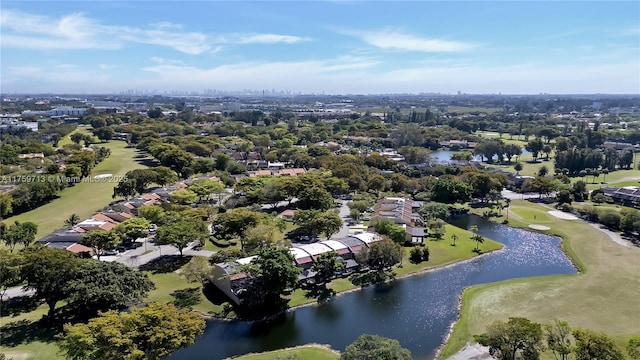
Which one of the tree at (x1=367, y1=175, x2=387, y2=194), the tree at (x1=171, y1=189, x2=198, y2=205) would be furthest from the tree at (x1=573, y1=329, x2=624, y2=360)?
the tree at (x1=171, y1=189, x2=198, y2=205)

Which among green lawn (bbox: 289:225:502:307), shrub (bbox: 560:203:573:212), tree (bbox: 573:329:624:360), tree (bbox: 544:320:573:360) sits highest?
tree (bbox: 573:329:624:360)

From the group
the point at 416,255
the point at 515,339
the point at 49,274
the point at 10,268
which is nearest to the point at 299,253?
the point at 416,255

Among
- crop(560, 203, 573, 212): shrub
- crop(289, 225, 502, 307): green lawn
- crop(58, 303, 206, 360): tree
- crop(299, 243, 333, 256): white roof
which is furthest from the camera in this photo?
crop(560, 203, 573, 212): shrub

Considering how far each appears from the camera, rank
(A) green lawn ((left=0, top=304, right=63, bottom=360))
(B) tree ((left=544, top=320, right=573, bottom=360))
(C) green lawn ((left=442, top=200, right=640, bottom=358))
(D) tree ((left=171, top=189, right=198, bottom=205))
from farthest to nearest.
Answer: (D) tree ((left=171, top=189, right=198, bottom=205))
(C) green lawn ((left=442, top=200, right=640, bottom=358))
(A) green lawn ((left=0, top=304, right=63, bottom=360))
(B) tree ((left=544, top=320, right=573, bottom=360))

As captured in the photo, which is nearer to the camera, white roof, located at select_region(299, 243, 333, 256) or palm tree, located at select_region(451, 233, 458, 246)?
white roof, located at select_region(299, 243, 333, 256)

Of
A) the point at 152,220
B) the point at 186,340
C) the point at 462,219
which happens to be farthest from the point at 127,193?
the point at 462,219

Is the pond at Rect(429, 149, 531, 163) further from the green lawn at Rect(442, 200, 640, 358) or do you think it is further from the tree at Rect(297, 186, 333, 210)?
the green lawn at Rect(442, 200, 640, 358)

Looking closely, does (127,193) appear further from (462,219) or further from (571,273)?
(571,273)

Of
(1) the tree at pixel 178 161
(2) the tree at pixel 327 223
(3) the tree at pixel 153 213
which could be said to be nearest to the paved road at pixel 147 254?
(3) the tree at pixel 153 213
